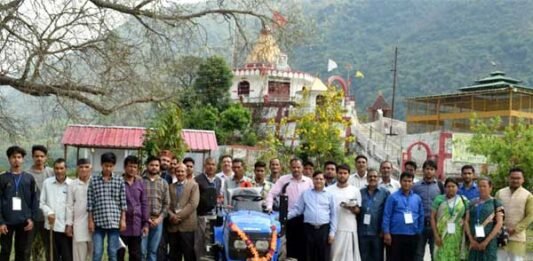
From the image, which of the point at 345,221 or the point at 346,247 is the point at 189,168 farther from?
the point at 346,247

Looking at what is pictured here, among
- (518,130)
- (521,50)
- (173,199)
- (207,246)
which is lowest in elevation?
(207,246)

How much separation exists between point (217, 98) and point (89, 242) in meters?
37.4

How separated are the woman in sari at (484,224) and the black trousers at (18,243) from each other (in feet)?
18.5

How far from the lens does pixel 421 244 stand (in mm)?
9633

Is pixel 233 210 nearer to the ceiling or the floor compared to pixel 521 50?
nearer to the floor

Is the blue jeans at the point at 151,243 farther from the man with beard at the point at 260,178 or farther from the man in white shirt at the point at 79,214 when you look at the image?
the man with beard at the point at 260,178

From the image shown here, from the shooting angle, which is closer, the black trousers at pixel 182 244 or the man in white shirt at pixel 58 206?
the man in white shirt at pixel 58 206

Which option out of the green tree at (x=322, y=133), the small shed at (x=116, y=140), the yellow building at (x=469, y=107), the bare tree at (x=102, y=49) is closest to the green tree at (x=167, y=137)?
the bare tree at (x=102, y=49)

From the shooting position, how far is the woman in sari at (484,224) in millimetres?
8930

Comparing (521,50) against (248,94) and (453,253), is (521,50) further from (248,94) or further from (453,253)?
(453,253)

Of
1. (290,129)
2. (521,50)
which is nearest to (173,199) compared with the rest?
(290,129)

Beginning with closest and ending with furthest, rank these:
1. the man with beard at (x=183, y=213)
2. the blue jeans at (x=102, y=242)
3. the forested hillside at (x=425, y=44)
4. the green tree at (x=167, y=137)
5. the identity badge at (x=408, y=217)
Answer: the blue jeans at (x=102, y=242) < the identity badge at (x=408, y=217) < the man with beard at (x=183, y=213) < the green tree at (x=167, y=137) < the forested hillside at (x=425, y=44)

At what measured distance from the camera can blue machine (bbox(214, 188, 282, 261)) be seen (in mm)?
8648

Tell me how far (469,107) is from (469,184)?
32118 millimetres
